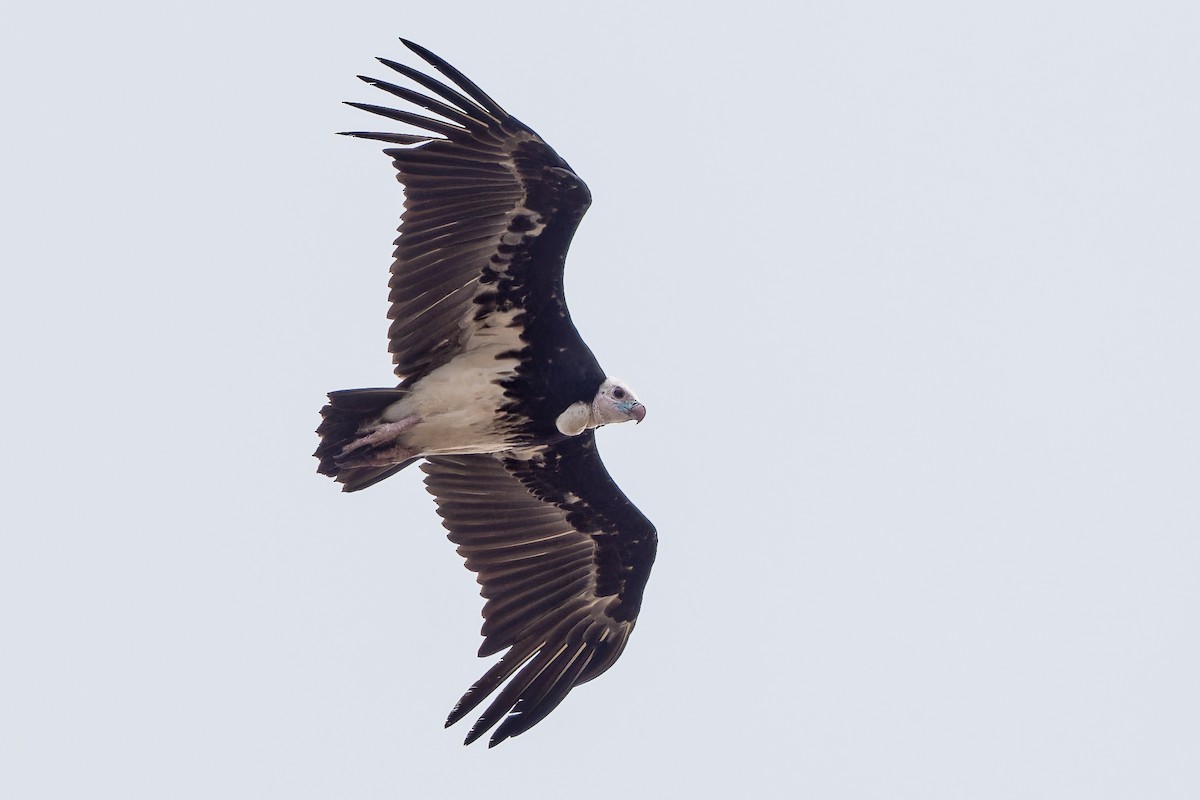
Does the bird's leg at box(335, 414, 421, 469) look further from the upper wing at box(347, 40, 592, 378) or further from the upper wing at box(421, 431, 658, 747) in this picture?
the upper wing at box(421, 431, 658, 747)

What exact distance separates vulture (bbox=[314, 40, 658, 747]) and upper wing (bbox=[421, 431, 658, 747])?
0.01 m

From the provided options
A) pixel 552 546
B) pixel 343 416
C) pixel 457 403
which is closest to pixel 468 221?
pixel 457 403

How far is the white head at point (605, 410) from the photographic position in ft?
53.3

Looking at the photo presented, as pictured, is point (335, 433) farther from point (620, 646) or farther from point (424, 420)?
point (620, 646)

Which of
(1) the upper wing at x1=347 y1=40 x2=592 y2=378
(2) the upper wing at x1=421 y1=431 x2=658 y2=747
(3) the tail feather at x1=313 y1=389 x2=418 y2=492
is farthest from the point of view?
(2) the upper wing at x1=421 y1=431 x2=658 y2=747

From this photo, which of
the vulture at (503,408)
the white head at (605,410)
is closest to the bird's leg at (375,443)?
the vulture at (503,408)

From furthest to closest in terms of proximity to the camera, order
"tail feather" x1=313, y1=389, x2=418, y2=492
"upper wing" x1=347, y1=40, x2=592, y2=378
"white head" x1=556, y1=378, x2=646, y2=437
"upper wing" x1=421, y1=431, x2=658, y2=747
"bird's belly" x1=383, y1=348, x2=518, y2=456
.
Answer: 1. "upper wing" x1=421, y1=431, x2=658, y2=747
2. "white head" x1=556, y1=378, x2=646, y2=437
3. "bird's belly" x1=383, y1=348, x2=518, y2=456
4. "tail feather" x1=313, y1=389, x2=418, y2=492
5. "upper wing" x1=347, y1=40, x2=592, y2=378

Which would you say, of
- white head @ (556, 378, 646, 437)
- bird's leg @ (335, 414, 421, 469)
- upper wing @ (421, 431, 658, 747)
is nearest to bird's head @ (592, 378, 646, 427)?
white head @ (556, 378, 646, 437)

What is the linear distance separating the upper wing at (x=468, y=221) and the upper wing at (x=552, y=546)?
1541 millimetres

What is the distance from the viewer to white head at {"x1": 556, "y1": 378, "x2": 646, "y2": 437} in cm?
1623

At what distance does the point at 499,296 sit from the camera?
16.0m

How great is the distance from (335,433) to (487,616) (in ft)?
7.48

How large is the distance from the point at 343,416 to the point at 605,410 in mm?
2266

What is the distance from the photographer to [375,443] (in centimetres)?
1588
